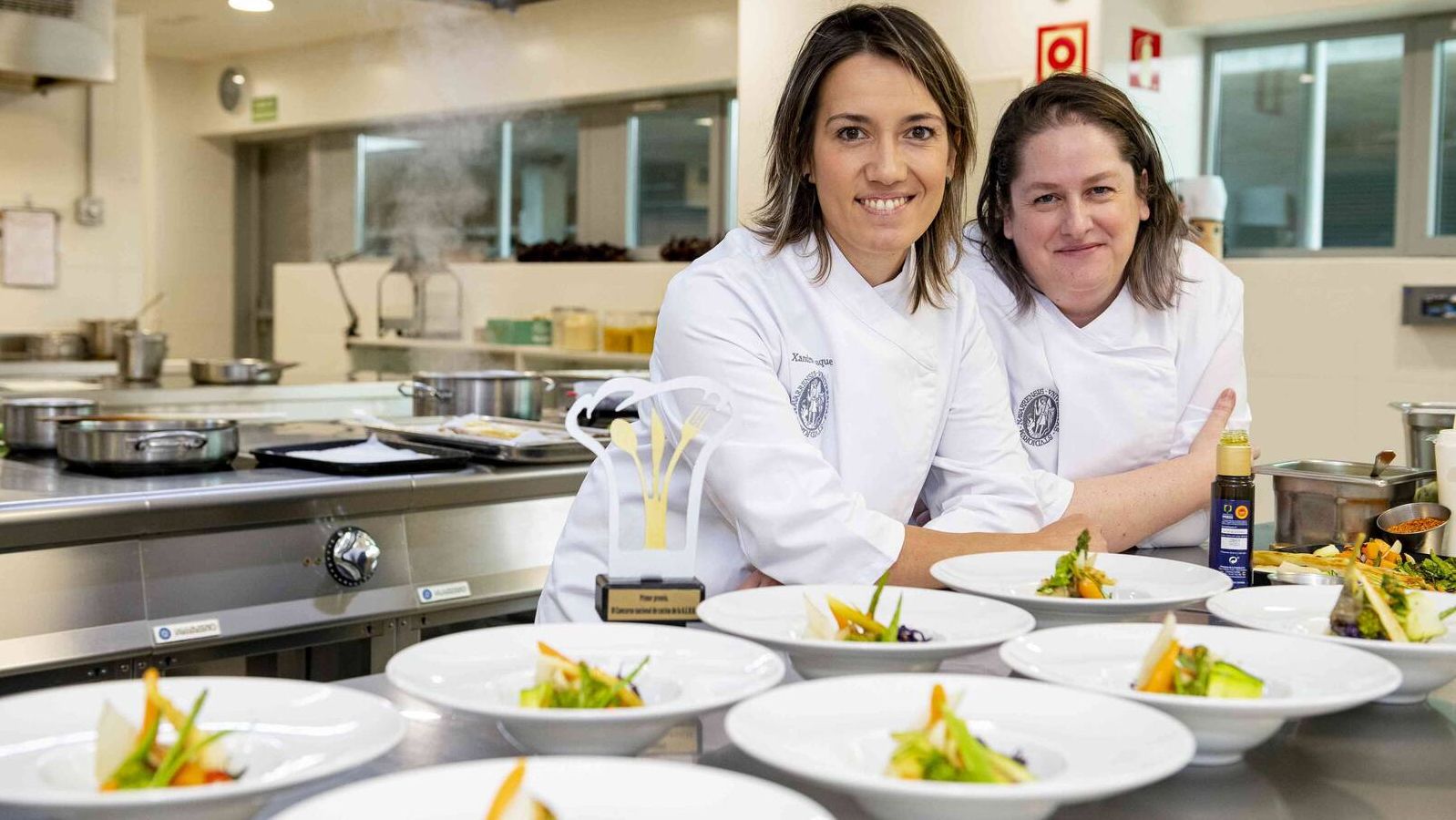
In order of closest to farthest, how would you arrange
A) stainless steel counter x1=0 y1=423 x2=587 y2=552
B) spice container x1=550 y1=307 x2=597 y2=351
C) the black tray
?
stainless steel counter x1=0 y1=423 x2=587 y2=552, the black tray, spice container x1=550 y1=307 x2=597 y2=351

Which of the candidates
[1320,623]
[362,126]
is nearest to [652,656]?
[1320,623]

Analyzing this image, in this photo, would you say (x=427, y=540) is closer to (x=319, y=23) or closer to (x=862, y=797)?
(x=862, y=797)

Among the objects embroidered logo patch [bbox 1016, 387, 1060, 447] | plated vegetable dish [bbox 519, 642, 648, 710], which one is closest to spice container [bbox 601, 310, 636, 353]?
embroidered logo patch [bbox 1016, 387, 1060, 447]

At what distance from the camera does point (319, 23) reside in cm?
748

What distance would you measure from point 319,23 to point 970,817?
293 inches

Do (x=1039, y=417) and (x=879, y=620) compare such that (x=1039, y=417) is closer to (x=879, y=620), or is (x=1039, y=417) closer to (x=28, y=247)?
(x=879, y=620)

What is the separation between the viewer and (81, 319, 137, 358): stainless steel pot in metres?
6.10

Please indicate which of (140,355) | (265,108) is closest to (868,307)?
(140,355)

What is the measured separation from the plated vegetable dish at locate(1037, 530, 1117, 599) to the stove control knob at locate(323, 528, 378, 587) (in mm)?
1536

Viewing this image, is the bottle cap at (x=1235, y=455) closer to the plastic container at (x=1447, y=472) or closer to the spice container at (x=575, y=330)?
the plastic container at (x=1447, y=472)

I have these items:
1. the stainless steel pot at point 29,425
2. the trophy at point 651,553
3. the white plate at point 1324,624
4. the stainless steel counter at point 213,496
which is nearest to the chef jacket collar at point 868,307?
the trophy at point 651,553

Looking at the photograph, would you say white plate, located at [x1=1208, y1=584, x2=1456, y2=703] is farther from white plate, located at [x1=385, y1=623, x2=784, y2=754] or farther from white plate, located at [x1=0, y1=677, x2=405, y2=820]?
white plate, located at [x1=0, y1=677, x2=405, y2=820]

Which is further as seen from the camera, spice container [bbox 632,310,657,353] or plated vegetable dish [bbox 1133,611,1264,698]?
spice container [bbox 632,310,657,353]

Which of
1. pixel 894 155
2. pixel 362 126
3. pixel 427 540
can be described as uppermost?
pixel 362 126
